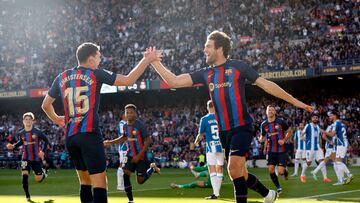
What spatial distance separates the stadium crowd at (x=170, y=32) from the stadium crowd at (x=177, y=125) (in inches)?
116

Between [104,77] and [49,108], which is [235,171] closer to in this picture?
[104,77]

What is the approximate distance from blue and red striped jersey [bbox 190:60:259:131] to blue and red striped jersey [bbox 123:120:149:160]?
5.49 m

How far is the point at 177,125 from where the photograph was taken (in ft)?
151

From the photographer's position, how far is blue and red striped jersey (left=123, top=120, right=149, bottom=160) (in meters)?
15.0

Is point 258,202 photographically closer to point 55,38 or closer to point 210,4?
point 210,4

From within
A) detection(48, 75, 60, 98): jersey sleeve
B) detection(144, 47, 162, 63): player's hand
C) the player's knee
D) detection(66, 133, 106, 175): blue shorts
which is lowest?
the player's knee

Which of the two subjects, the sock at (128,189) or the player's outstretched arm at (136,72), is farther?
the sock at (128,189)

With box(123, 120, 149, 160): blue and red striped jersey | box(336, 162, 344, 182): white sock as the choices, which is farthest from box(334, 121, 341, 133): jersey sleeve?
A: box(123, 120, 149, 160): blue and red striped jersey

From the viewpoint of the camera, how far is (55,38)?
56.8 m

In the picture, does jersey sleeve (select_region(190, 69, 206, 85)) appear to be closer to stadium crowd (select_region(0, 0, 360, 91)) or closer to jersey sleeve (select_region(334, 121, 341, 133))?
jersey sleeve (select_region(334, 121, 341, 133))

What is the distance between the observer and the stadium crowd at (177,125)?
40.2 m

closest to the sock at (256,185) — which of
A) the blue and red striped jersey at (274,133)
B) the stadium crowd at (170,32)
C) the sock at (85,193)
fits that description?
the sock at (85,193)

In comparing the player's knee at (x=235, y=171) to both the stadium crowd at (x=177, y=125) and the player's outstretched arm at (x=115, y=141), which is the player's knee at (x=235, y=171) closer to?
the player's outstretched arm at (x=115, y=141)

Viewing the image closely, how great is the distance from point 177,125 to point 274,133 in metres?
28.0
